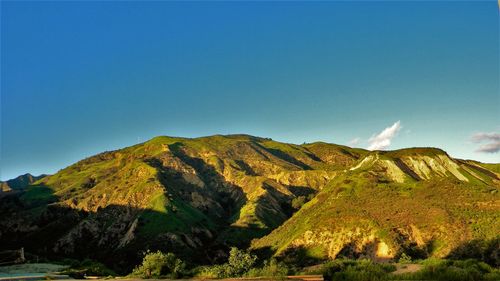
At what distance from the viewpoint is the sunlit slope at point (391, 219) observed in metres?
78.4

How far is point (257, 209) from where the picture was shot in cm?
13300

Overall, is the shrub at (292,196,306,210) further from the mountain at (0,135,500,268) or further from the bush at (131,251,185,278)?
the bush at (131,251,185,278)

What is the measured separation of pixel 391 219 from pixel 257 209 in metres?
53.9

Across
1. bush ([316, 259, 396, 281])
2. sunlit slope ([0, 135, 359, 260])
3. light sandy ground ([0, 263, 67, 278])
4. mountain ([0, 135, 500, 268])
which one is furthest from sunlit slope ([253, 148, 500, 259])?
bush ([316, 259, 396, 281])

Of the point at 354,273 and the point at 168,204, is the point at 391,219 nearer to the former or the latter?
the point at 168,204

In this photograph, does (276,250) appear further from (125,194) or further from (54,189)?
(54,189)

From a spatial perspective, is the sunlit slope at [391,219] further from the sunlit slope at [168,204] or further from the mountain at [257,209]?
the sunlit slope at [168,204]

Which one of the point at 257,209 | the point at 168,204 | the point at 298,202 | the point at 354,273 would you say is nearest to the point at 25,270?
the point at 354,273

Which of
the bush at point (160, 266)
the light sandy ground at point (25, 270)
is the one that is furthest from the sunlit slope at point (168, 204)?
the bush at point (160, 266)

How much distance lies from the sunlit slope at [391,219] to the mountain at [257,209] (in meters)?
0.23

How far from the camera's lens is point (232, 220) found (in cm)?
13738

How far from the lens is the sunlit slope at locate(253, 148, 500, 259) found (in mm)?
78438

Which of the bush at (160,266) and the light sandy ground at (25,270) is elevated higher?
the bush at (160,266)

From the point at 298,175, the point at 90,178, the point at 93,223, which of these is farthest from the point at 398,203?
the point at 90,178
